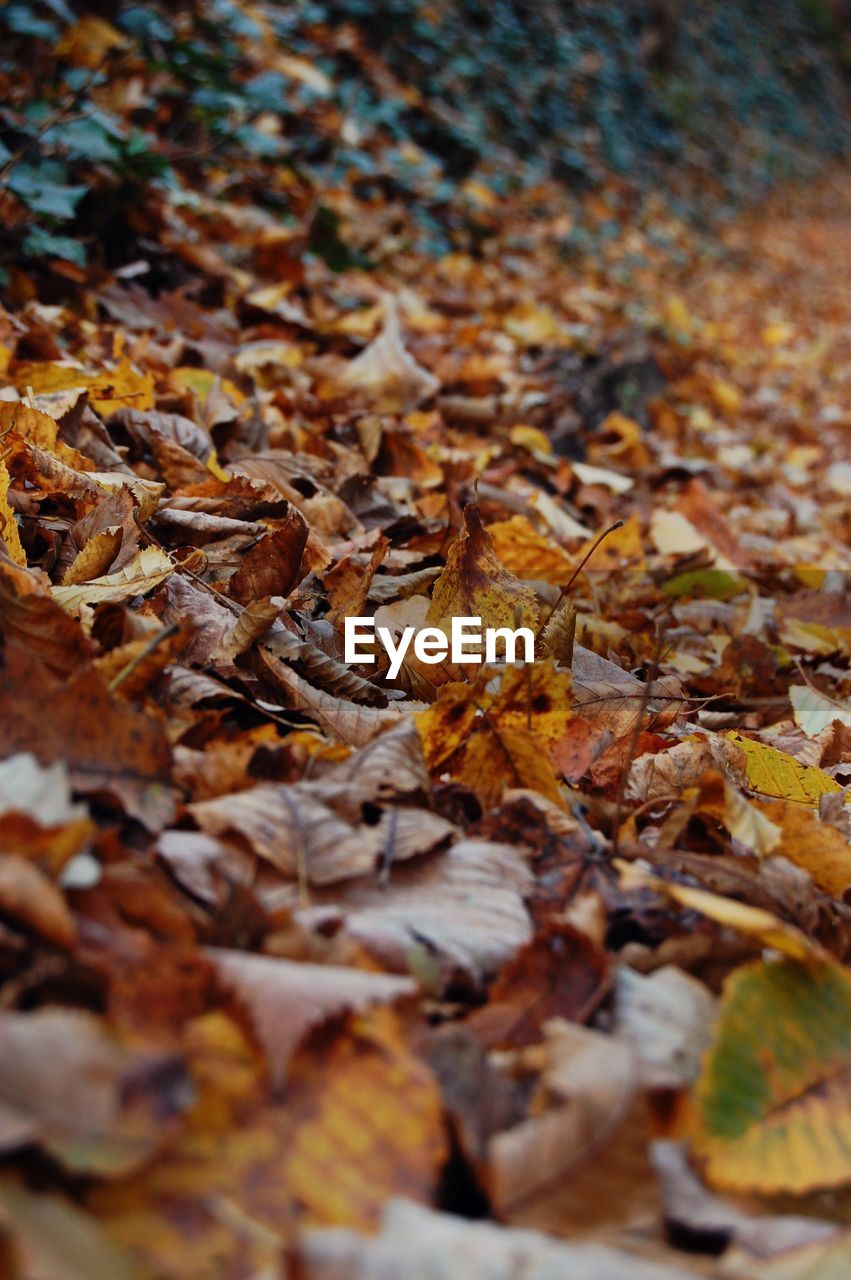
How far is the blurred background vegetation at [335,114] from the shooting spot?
297 centimetres

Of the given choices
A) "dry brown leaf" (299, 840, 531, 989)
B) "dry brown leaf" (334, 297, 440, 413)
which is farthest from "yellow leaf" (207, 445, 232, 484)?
"dry brown leaf" (299, 840, 531, 989)

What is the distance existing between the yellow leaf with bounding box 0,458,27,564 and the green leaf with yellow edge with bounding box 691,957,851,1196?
1027mm

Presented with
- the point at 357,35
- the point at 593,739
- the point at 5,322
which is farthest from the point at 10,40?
the point at 593,739

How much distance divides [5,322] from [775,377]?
4.79m

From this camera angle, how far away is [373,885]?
3.40ft

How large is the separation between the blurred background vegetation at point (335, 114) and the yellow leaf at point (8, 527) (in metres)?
1.48

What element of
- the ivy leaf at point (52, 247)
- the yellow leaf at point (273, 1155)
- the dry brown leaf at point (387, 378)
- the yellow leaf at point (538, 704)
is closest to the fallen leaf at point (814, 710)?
the yellow leaf at point (538, 704)

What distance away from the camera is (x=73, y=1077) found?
0.66 m

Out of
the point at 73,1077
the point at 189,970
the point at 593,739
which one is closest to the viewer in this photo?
the point at 73,1077

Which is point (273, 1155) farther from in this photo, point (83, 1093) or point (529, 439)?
point (529, 439)

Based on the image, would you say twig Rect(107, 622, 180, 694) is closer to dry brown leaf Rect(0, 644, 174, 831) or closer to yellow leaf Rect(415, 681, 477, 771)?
dry brown leaf Rect(0, 644, 174, 831)

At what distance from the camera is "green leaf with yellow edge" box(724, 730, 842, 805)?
4.81 feet

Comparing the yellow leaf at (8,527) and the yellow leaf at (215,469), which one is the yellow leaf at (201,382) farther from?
the yellow leaf at (8,527)

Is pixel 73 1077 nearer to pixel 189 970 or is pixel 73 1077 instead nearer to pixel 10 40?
pixel 189 970
